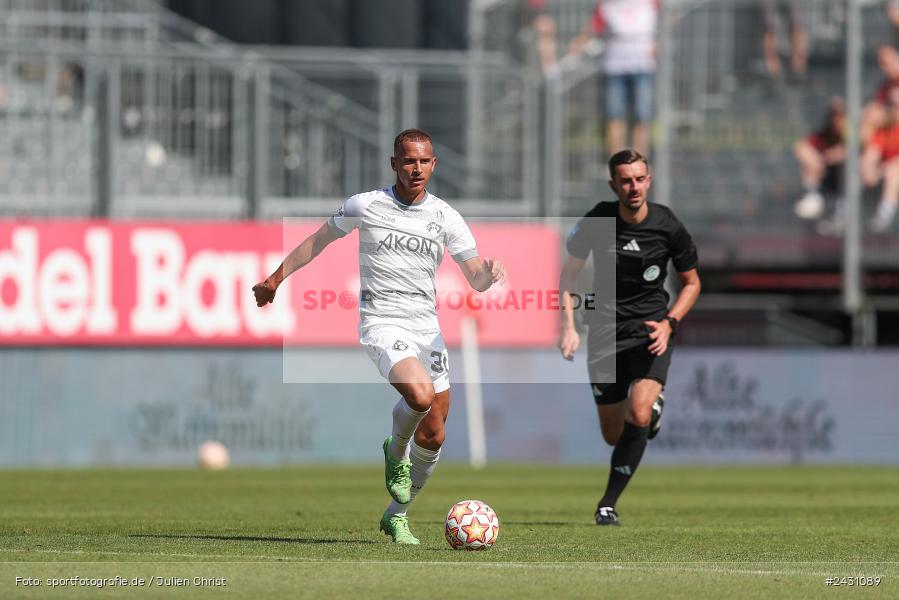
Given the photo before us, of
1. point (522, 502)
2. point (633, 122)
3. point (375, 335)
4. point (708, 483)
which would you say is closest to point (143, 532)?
→ point (375, 335)

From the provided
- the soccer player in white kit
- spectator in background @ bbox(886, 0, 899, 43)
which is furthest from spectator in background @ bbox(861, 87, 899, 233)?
the soccer player in white kit

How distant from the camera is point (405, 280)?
10.3 metres

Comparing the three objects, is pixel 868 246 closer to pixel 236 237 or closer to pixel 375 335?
pixel 236 237

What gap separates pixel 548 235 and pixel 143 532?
12914 mm

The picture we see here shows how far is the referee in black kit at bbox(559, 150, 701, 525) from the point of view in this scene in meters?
12.0

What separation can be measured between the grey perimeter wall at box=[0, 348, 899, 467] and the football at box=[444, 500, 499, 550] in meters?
13.2

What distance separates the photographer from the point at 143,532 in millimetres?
11273

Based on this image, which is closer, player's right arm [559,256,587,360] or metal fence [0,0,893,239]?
player's right arm [559,256,587,360]

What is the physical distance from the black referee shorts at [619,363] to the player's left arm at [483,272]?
6.50ft

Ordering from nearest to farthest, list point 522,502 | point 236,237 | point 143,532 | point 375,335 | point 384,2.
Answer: point 375,335 → point 143,532 → point 522,502 → point 236,237 → point 384,2

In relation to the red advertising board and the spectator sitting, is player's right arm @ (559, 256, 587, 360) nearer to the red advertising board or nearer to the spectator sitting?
the red advertising board

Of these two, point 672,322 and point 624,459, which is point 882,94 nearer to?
point 672,322

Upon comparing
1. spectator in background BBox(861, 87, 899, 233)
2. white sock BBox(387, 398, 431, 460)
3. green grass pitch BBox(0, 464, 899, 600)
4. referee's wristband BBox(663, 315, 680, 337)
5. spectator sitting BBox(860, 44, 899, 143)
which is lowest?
green grass pitch BBox(0, 464, 899, 600)

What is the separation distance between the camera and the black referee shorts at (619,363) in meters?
12.1
